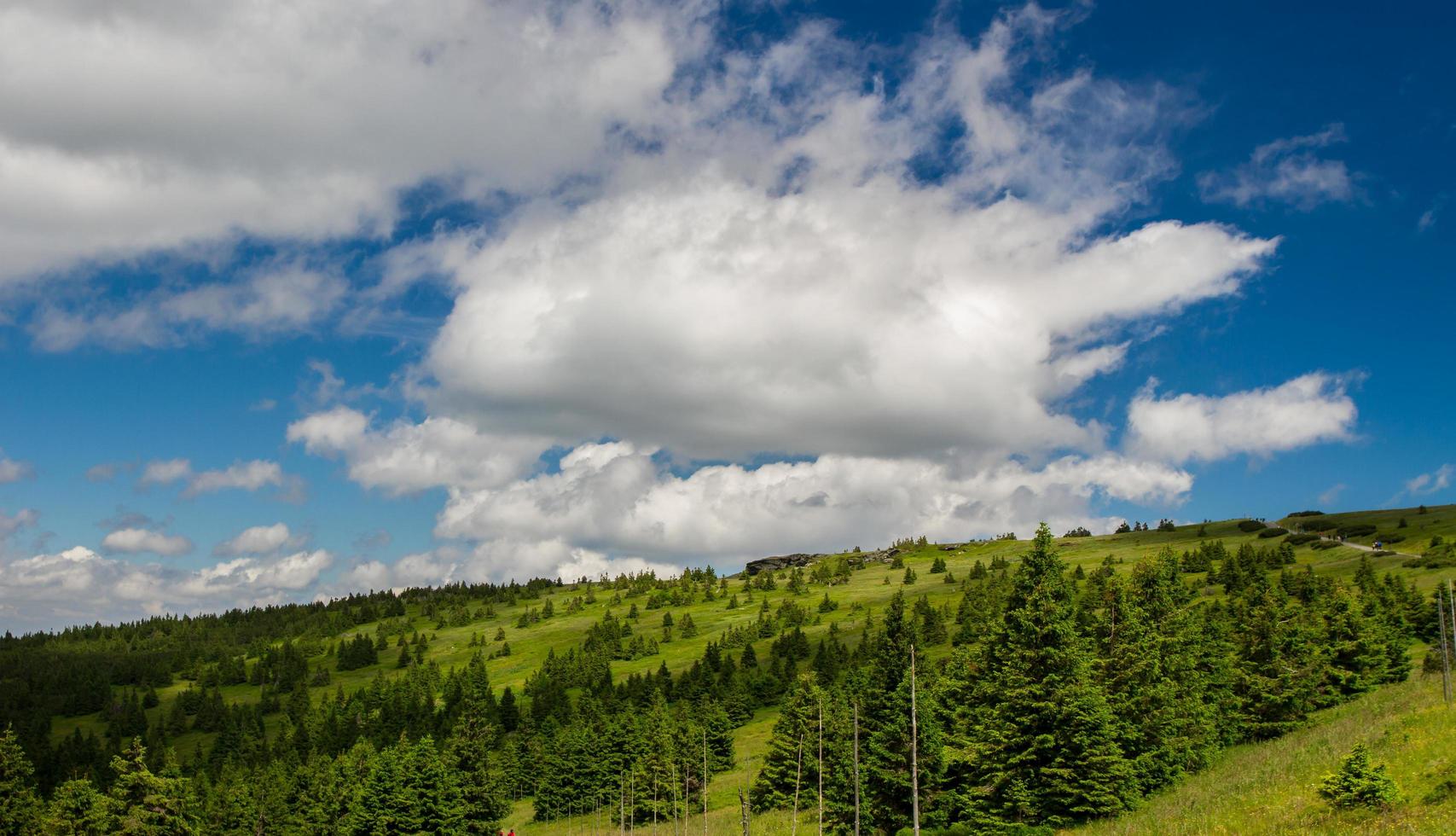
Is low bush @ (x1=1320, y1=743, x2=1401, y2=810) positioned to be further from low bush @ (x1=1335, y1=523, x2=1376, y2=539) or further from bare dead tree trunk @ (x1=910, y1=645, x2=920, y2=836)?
low bush @ (x1=1335, y1=523, x2=1376, y2=539)

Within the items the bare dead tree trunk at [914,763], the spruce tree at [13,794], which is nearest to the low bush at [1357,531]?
the bare dead tree trunk at [914,763]

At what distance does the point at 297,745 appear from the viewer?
518 feet

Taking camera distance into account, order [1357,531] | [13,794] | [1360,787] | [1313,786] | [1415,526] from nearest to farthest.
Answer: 1. [1360,787]
2. [1313,786]
3. [13,794]
4. [1415,526]
5. [1357,531]

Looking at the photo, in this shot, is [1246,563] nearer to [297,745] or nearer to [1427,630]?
[1427,630]

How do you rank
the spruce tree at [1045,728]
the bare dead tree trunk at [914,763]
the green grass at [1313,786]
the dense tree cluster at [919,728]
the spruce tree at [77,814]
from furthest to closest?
the spruce tree at [77,814] < the dense tree cluster at [919,728] < the spruce tree at [1045,728] < the bare dead tree trunk at [914,763] < the green grass at [1313,786]

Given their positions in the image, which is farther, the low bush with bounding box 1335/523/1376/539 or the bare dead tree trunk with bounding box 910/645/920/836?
the low bush with bounding box 1335/523/1376/539

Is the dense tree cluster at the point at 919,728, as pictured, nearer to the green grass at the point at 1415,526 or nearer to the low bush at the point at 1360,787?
the low bush at the point at 1360,787

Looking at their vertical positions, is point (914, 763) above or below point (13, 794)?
above

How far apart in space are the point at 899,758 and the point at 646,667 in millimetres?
148172

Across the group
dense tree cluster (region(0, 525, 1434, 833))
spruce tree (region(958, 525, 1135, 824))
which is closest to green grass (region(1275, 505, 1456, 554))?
dense tree cluster (region(0, 525, 1434, 833))

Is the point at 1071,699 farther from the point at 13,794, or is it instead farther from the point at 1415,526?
the point at 1415,526

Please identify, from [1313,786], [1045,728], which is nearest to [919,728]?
[1045,728]

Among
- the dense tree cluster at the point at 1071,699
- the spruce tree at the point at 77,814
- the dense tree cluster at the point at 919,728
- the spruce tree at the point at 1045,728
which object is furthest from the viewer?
the spruce tree at the point at 77,814

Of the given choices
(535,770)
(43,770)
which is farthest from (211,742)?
(535,770)
